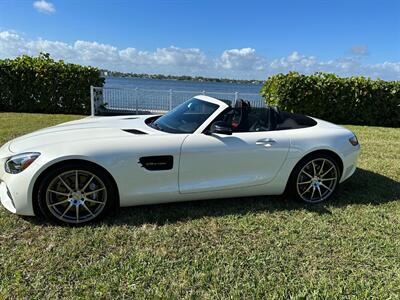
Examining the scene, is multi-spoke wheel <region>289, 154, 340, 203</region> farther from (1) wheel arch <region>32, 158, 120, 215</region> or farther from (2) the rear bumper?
(1) wheel arch <region>32, 158, 120, 215</region>

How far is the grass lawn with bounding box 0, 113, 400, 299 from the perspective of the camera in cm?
249

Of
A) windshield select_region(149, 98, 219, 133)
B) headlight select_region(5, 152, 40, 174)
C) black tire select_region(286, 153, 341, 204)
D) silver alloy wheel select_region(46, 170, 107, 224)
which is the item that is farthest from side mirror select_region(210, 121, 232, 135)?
headlight select_region(5, 152, 40, 174)

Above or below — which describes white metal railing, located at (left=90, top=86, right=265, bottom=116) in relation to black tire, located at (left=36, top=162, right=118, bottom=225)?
above

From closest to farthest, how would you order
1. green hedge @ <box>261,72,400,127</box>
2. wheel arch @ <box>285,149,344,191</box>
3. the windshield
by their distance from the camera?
the windshield < wheel arch @ <box>285,149,344,191</box> < green hedge @ <box>261,72,400,127</box>

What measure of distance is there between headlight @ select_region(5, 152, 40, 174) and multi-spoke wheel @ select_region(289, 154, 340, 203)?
2.81m

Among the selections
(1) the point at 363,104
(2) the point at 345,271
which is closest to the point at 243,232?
(2) the point at 345,271

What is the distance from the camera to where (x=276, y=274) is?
2701 mm

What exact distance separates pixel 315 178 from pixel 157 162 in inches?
78.2

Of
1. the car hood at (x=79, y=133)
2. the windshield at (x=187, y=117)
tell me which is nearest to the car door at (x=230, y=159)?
the windshield at (x=187, y=117)

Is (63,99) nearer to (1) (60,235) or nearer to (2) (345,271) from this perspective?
(1) (60,235)

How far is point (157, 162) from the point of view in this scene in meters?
3.43

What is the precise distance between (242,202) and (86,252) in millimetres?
1920

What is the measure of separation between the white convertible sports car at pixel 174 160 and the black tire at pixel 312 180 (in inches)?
0.5

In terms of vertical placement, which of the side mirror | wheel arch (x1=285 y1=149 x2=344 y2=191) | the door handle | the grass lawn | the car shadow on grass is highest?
the side mirror
